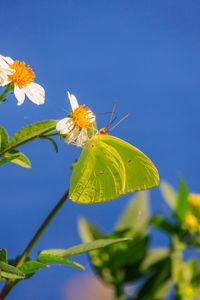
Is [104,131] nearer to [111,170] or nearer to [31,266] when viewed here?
[111,170]

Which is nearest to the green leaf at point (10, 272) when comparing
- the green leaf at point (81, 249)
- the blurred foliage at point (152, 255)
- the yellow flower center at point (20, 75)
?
the green leaf at point (81, 249)

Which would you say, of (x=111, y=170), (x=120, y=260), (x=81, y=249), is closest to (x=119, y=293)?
(x=120, y=260)

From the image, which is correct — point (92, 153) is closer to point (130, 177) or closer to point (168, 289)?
point (130, 177)

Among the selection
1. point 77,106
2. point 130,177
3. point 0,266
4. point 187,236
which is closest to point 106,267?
point 187,236

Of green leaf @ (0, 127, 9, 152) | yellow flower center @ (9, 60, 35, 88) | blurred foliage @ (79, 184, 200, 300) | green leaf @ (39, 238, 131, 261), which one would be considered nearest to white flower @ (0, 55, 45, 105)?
yellow flower center @ (9, 60, 35, 88)

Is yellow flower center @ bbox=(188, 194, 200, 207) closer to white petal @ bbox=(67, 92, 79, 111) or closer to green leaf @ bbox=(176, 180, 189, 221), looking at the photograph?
green leaf @ bbox=(176, 180, 189, 221)

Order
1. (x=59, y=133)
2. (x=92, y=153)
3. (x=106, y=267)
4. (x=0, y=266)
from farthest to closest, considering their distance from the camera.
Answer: (x=106, y=267), (x=92, y=153), (x=59, y=133), (x=0, y=266)
